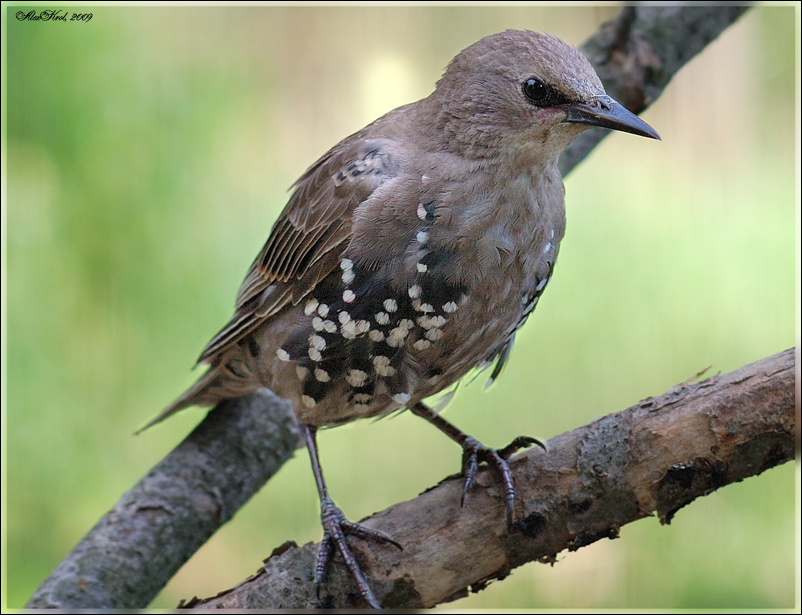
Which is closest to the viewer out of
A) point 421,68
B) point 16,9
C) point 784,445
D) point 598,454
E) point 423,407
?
point 784,445

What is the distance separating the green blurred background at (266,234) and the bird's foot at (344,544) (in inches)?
33.7

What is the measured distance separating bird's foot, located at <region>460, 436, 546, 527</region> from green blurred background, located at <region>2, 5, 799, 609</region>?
0.76 m

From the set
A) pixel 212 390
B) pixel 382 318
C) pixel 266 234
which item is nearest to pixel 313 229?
pixel 382 318

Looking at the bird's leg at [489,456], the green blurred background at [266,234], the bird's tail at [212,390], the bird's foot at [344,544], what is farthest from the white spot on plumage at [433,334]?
the green blurred background at [266,234]

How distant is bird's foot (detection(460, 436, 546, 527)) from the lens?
2115mm

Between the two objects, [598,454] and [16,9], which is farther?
[16,9]

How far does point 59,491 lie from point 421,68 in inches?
79.8

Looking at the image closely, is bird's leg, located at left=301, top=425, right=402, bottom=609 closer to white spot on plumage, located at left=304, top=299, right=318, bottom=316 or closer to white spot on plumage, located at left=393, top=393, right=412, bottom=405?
white spot on plumage, located at left=393, top=393, right=412, bottom=405

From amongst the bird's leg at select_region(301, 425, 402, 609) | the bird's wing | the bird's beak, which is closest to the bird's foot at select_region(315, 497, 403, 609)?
the bird's leg at select_region(301, 425, 402, 609)

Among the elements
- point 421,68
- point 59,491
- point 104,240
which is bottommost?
point 59,491

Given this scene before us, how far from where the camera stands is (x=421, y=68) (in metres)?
3.03

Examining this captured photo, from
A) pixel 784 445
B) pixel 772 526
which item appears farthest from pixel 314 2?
pixel 772 526

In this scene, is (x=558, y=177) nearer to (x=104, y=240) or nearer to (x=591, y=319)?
(x=591, y=319)

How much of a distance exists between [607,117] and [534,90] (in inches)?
7.1
